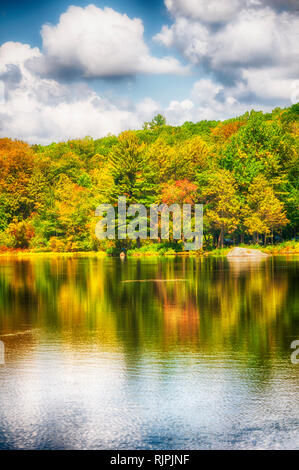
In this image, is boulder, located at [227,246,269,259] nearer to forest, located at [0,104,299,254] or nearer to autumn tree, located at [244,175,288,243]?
autumn tree, located at [244,175,288,243]

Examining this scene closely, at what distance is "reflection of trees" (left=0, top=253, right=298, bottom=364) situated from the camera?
938cm

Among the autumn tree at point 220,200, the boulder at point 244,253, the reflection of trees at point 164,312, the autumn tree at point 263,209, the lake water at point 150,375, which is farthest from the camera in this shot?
the autumn tree at point 220,200

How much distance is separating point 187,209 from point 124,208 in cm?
611

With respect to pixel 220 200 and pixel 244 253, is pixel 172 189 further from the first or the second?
pixel 244 253

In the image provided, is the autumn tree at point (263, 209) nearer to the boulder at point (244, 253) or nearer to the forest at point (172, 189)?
the forest at point (172, 189)

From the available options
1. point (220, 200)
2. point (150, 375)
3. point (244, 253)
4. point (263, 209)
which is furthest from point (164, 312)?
point (220, 200)

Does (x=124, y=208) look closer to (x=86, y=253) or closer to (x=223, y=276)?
(x=86, y=253)

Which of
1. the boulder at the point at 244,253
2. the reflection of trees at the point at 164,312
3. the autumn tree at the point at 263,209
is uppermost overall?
the autumn tree at the point at 263,209

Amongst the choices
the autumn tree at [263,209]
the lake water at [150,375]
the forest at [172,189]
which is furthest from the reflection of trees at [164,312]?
the forest at [172,189]

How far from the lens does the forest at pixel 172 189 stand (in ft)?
161

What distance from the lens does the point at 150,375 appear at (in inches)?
270

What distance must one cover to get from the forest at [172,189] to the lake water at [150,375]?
3527cm

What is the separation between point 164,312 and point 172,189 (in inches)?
1480

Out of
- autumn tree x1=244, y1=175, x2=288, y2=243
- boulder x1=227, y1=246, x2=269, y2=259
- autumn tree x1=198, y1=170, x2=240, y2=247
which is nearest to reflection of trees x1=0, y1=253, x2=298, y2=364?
boulder x1=227, y1=246, x2=269, y2=259
